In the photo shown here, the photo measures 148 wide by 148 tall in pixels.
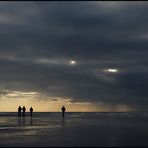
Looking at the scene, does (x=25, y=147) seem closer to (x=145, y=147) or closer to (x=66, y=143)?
(x=66, y=143)

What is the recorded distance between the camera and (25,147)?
22.3m

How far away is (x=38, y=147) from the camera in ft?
73.3

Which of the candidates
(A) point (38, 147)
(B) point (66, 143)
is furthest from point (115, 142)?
(A) point (38, 147)

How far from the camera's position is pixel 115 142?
25016mm

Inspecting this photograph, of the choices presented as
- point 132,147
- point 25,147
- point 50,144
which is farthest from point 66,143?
point 132,147

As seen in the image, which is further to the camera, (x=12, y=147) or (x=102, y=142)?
(x=102, y=142)

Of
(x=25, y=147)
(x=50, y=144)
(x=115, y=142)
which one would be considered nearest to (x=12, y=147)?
(x=25, y=147)

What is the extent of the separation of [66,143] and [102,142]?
2.50 m

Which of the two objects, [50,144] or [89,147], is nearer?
[89,147]

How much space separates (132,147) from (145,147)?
0.74m

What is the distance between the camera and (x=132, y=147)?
21703 millimetres

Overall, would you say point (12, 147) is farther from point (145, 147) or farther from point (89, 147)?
point (145, 147)

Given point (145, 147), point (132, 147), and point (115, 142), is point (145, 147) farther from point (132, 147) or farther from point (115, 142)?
point (115, 142)

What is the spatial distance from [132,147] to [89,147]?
8.02ft
